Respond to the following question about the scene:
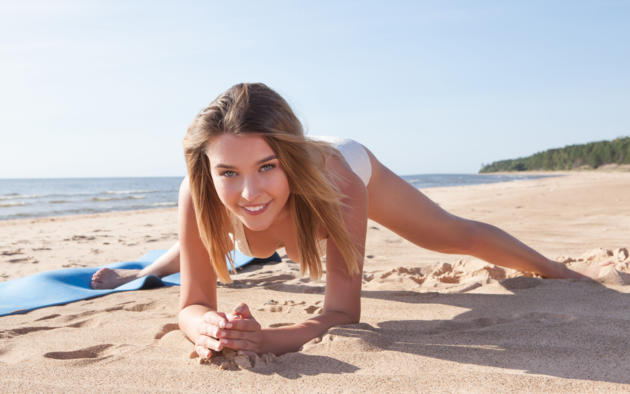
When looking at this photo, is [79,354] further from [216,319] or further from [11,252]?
[11,252]

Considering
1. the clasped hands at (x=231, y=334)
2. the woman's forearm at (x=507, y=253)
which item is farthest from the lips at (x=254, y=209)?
the woman's forearm at (x=507, y=253)

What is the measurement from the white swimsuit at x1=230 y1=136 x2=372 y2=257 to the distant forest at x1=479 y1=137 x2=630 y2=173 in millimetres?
63124

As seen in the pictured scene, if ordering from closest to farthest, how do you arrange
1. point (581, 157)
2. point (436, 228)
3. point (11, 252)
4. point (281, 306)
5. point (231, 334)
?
point (231, 334)
point (281, 306)
point (436, 228)
point (11, 252)
point (581, 157)

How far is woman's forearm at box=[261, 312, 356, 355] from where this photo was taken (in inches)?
78.7

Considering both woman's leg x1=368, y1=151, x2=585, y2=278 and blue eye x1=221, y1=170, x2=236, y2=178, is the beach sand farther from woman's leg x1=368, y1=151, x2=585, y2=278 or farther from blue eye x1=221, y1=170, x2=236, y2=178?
blue eye x1=221, y1=170, x2=236, y2=178

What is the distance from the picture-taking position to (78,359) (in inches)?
79.3

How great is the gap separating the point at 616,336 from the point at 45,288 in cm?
380

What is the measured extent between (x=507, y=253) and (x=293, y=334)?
1.87 m

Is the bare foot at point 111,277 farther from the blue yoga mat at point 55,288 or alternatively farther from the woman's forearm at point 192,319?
the woman's forearm at point 192,319

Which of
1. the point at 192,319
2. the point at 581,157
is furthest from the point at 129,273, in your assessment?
the point at 581,157

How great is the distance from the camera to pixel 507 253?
10.7ft

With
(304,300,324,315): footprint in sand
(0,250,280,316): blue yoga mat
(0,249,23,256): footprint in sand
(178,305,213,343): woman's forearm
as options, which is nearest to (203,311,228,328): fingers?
(178,305,213,343): woman's forearm

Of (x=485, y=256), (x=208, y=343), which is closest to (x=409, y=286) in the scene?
(x=485, y=256)

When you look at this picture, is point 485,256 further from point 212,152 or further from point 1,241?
point 1,241
